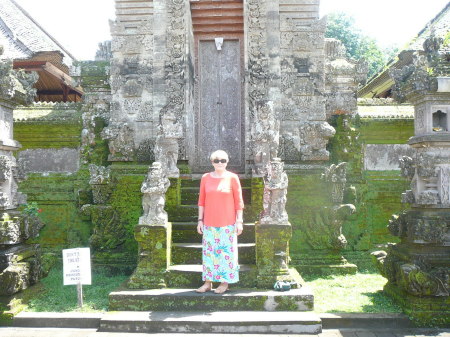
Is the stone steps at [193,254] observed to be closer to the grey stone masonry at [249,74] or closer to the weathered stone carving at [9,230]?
the weathered stone carving at [9,230]

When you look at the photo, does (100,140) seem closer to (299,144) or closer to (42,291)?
(42,291)

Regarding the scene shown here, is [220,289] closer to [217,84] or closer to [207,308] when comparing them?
[207,308]

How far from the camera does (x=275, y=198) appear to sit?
573 centimetres

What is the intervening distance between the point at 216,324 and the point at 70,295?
96.8 inches

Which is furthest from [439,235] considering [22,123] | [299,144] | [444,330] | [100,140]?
[22,123]

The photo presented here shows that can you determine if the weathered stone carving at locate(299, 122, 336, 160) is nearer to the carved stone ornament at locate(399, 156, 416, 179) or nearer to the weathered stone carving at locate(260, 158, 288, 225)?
the carved stone ornament at locate(399, 156, 416, 179)

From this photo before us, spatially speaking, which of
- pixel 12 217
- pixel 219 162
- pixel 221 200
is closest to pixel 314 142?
pixel 219 162

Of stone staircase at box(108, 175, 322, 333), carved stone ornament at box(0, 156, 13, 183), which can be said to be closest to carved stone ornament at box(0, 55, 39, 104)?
carved stone ornament at box(0, 156, 13, 183)

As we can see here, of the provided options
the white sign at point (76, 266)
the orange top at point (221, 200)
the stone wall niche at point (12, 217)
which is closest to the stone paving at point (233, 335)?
the stone wall niche at point (12, 217)

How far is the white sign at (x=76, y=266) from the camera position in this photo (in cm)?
562

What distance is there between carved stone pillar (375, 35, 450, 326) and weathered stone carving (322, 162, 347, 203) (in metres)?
1.71

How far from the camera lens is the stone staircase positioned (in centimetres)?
493

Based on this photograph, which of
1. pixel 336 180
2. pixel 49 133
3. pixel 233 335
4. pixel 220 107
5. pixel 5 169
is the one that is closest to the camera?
pixel 233 335

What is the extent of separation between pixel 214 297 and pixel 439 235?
9.33 ft
